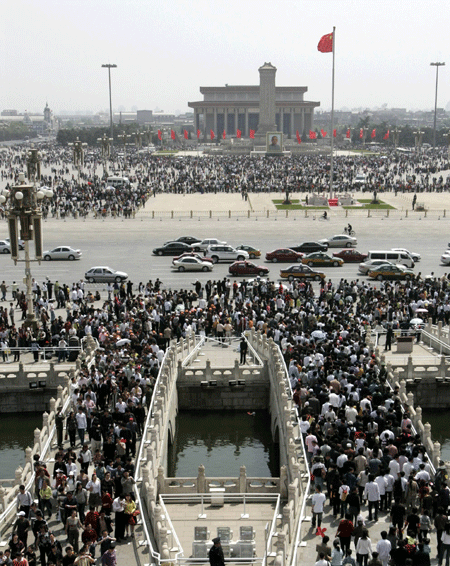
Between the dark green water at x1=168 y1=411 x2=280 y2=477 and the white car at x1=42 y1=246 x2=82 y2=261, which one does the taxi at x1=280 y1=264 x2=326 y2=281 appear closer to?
the white car at x1=42 y1=246 x2=82 y2=261

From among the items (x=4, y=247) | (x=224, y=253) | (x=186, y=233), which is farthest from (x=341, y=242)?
(x=4, y=247)

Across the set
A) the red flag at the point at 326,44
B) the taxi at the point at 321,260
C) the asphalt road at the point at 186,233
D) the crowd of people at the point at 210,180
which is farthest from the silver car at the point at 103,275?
the red flag at the point at 326,44

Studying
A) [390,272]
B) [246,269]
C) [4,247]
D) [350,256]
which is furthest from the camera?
[4,247]

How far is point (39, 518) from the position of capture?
16250mm

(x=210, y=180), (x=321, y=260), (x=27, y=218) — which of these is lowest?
(x=321, y=260)

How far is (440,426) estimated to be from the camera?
97.9ft

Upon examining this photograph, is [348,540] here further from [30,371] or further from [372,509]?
[30,371]

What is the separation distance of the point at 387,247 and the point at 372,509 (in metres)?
39.8

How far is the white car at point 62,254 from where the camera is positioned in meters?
53.2

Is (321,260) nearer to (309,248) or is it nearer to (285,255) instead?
(285,255)

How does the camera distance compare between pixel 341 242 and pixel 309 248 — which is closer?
pixel 309 248

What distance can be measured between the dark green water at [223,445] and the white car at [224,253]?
21777 millimetres

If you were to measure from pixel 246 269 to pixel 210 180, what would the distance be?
2140 inches

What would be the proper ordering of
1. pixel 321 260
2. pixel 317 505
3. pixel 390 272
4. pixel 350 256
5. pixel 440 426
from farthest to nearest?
pixel 350 256 → pixel 321 260 → pixel 390 272 → pixel 440 426 → pixel 317 505
